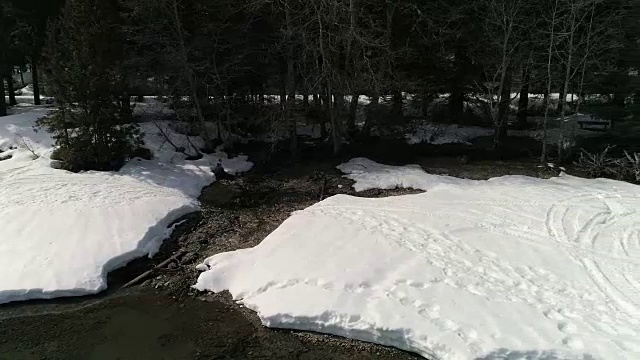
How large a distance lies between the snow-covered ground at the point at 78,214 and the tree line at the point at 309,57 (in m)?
1.47

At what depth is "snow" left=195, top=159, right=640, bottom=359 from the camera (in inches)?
260

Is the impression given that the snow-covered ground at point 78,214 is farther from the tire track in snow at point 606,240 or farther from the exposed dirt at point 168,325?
the tire track in snow at point 606,240

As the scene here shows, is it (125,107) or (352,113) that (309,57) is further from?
(125,107)

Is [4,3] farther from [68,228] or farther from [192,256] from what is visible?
[192,256]

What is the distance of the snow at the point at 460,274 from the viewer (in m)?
6.61

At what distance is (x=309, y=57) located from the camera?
54.5ft

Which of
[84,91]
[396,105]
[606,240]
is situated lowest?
[606,240]

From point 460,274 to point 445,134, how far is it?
45.4 feet

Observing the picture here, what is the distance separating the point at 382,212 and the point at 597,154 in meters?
8.88

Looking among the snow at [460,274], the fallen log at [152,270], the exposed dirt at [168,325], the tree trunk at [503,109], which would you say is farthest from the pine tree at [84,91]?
the tree trunk at [503,109]

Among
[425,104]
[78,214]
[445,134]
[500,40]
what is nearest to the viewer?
[78,214]

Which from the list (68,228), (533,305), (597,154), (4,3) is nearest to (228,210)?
(68,228)

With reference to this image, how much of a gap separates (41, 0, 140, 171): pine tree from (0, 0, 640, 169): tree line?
4 centimetres

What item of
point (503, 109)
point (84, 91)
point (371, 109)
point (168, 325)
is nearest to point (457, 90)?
point (503, 109)
